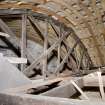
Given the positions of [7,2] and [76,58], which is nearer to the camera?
[7,2]

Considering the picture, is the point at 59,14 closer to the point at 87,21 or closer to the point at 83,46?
the point at 87,21

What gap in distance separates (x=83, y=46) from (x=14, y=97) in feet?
11.8

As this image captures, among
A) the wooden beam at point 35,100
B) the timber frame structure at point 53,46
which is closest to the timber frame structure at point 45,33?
the timber frame structure at point 53,46

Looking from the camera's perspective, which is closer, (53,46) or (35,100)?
(35,100)

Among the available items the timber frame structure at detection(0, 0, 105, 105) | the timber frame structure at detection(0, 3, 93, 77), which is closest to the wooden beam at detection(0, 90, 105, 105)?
the timber frame structure at detection(0, 0, 105, 105)

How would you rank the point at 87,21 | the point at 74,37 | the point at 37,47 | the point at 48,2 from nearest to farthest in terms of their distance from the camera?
the point at 48,2, the point at 87,21, the point at 74,37, the point at 37,47

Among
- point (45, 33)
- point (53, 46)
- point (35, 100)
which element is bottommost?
point (53, 46)

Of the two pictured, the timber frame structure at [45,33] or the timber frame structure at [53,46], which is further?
the timber frame structure at [45,33]

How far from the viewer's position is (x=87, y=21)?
4301mm

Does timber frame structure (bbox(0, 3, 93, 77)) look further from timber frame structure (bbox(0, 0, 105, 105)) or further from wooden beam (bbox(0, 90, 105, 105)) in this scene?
wooden beam (bbox(0, 90, 105, 105))

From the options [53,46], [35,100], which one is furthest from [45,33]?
[35,100]

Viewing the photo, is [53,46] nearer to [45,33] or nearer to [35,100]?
[45,33]

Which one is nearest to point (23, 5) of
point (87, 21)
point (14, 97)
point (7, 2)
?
point (7, 2)

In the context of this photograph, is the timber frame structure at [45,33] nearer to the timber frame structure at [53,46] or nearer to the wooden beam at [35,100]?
the timber frame structure at [53,46]
